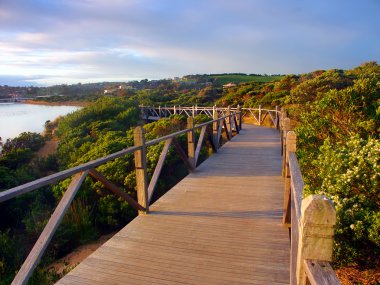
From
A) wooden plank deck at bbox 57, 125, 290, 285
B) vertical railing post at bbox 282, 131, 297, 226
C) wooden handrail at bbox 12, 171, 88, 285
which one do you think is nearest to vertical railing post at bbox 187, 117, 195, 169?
wooden plank deck at bbox 57, 125, 290, 285

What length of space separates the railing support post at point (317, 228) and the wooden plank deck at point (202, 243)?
1437 millimetres

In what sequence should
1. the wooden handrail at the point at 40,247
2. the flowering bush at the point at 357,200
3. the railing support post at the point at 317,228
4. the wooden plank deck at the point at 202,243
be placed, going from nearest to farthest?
the railing support post at the point at 317,228 < the wooden handrail at the point at 40,247 < the wooden plank deck at the point at 202,243 < the flowering bush at the point at 357,200

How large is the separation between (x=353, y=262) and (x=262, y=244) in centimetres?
120

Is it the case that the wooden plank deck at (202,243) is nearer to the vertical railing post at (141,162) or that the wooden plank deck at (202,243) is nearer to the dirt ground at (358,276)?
the vertical railing post at (141,162)

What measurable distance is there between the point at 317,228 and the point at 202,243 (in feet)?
7.17

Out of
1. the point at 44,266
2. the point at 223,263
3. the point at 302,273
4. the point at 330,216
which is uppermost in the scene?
the point at 330,216

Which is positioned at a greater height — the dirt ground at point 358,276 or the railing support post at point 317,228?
the railing support post at point 317,228

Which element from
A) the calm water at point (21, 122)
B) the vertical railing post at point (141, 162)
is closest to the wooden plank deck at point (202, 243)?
the vertical railing post at point (141, 162)

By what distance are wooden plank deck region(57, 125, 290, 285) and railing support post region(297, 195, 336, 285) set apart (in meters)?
1.44

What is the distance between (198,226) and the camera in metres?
3.77

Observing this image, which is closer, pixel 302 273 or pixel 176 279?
pixel 302 273

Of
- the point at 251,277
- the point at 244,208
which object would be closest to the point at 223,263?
the point at 251,277

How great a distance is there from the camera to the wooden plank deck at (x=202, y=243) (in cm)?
273

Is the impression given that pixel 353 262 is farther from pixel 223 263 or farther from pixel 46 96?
pixel 46 96
